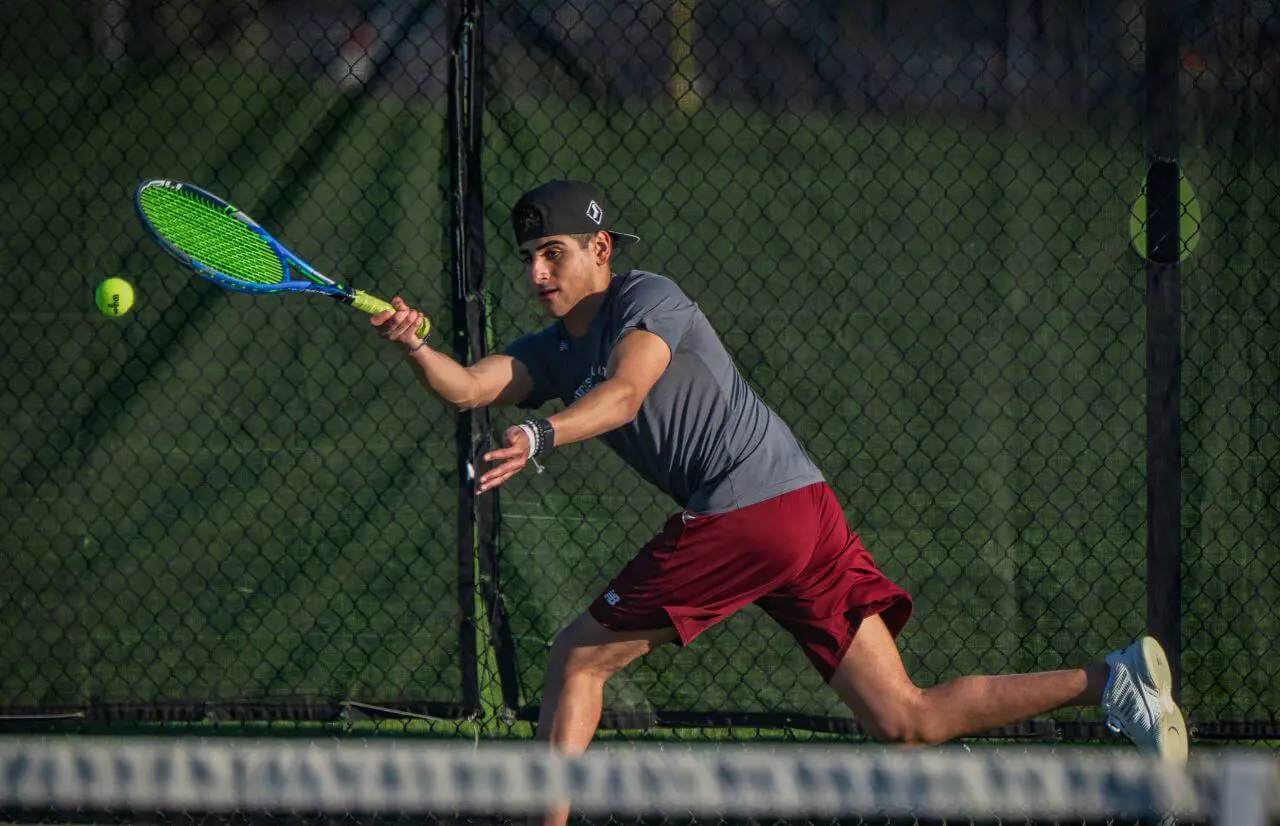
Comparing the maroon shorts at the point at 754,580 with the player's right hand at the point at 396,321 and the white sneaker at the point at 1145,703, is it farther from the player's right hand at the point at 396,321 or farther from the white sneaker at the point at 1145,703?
the player's right hand at the point at 396,321

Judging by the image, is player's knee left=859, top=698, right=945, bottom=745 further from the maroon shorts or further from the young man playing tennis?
the maroon shorts

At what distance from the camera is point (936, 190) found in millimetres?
4602

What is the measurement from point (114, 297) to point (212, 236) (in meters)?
1.13

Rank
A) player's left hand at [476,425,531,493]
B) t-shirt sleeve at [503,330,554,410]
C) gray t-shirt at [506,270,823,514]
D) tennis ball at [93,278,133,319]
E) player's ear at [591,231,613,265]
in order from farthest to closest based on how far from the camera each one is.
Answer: tennis ball at [93,278,133,319]
t-shirt sleeve at [503,330,554,410]
player's ear at [591,231,613,265]
gray t-shirt at [506,270,823,514]
player's left hand at [476,425,531,493]

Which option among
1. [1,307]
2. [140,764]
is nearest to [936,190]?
[1,307]

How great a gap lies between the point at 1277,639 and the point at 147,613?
350 cm

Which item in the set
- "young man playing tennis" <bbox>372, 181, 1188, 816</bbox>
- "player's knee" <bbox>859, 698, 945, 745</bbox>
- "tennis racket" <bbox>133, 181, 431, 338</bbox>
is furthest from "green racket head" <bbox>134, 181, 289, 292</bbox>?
"player's knee" <bbox>859, 698, 945, 745</bbox>

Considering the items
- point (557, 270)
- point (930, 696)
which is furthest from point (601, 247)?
point (930, 696)

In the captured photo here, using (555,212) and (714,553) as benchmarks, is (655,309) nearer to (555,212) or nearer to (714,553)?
(555,212)

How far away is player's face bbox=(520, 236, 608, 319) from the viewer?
3.50 m

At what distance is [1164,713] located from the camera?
11.1ft

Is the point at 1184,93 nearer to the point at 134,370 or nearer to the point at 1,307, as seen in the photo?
the point at 134,370

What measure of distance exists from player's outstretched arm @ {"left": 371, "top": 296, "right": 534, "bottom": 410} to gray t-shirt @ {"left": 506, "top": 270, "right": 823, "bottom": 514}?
10.3 inches

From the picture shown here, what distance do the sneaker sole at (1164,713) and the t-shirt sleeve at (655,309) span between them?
1302 millimetres
